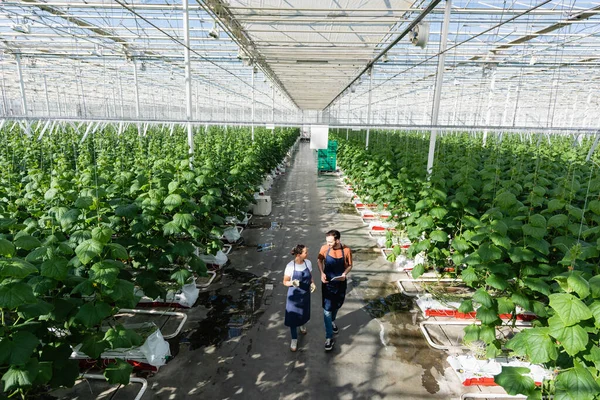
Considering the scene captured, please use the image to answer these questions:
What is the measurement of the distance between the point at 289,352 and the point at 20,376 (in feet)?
9.60

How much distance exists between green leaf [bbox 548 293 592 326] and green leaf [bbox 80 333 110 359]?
3.78 m

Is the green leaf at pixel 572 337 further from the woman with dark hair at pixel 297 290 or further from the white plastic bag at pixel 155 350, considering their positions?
the white plastic bag at pixel 155 350

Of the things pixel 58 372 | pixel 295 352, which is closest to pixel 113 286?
pixel 58 372

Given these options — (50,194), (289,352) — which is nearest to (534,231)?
(289,352)

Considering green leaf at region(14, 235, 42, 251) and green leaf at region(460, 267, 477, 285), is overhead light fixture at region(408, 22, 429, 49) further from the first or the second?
green leaf at region(14, 235, 42, 251)

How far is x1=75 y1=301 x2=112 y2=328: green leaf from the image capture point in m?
3.17

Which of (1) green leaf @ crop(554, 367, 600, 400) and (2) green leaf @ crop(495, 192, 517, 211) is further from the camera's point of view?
(2) green leaf @ crop(495, 192, 517, 211)

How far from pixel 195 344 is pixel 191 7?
26.0 ft

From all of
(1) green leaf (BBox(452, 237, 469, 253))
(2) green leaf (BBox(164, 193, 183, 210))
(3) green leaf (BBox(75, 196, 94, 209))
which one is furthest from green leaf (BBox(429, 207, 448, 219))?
(3) green leaf (BBox(75, 196, 94, 209))

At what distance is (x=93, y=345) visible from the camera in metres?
3.30

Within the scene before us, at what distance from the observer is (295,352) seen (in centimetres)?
474

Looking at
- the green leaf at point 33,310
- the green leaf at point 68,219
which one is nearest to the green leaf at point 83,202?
the green leaf at point 68,219

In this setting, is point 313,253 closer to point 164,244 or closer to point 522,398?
point 164,244

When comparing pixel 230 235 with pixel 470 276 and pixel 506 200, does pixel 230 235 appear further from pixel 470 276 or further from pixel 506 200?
pixel 506 200
